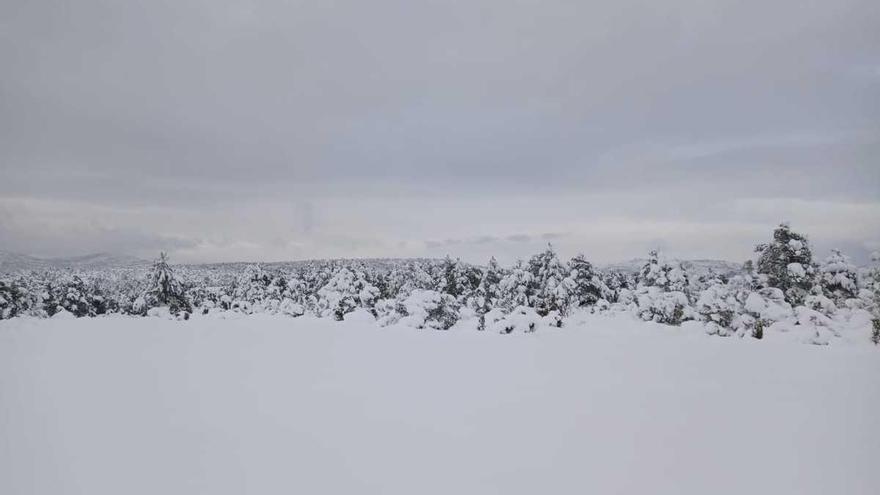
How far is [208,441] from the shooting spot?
3650 millimetres

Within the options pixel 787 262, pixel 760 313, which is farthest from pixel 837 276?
pixel 760 313

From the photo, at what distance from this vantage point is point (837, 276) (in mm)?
19984

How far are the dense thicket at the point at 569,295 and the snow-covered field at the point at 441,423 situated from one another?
597cm

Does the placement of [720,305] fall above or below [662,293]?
above

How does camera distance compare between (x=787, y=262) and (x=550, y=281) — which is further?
(x=550, y=281)

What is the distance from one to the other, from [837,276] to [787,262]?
134 inches

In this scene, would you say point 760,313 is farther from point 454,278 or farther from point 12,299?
point 12,299

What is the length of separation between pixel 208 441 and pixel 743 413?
15.0 feet

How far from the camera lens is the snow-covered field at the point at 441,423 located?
3033mm

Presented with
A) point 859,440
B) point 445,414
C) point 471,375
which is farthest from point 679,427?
point 471,375

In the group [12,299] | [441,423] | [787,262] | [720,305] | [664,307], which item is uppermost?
[787,262]

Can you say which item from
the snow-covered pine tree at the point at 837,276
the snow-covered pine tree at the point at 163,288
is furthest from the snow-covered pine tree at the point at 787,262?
the snow-covered pine tree at the point at 163,288

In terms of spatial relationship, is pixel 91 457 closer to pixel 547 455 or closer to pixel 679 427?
pixel 547 455

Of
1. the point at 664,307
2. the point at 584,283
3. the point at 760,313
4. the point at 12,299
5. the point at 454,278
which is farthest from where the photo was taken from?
the point at 454,278
